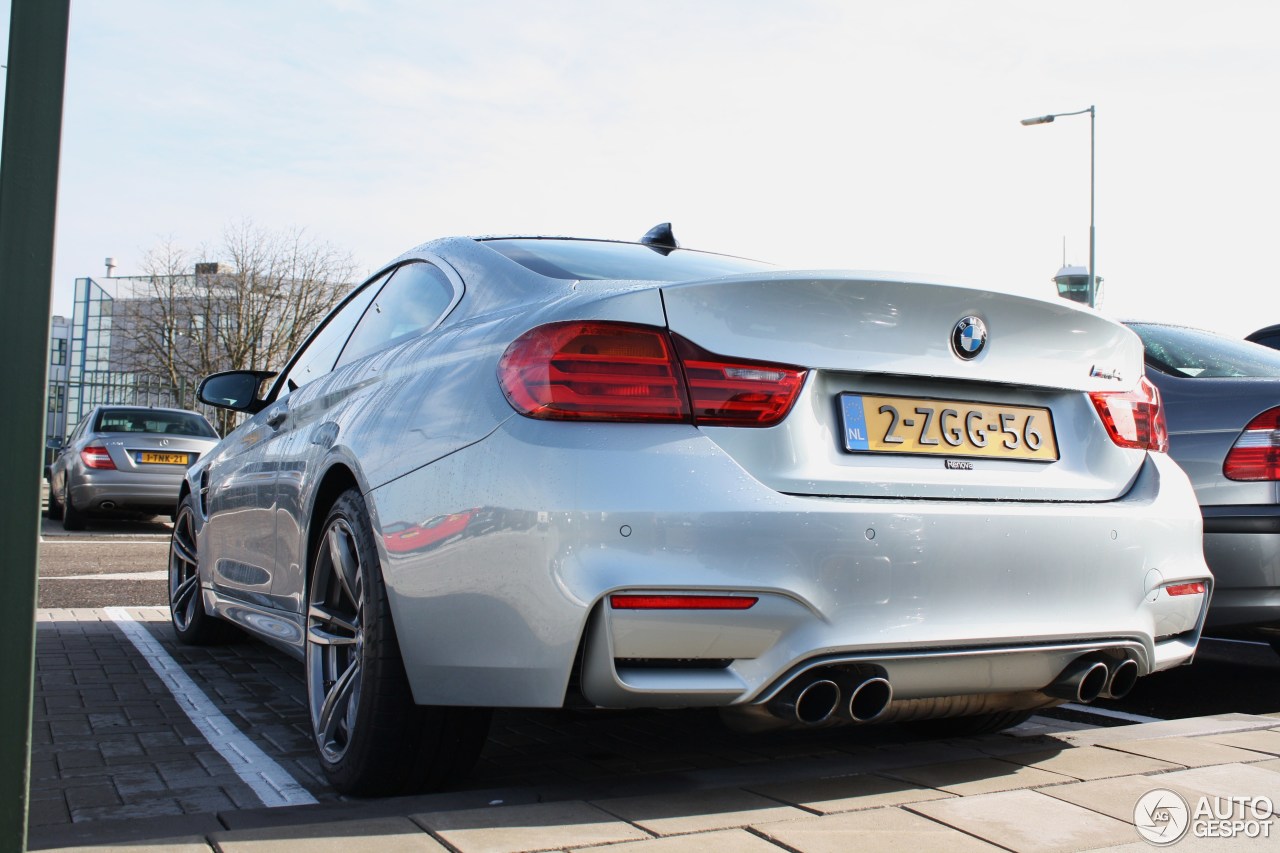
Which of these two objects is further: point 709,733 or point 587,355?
point 709,733

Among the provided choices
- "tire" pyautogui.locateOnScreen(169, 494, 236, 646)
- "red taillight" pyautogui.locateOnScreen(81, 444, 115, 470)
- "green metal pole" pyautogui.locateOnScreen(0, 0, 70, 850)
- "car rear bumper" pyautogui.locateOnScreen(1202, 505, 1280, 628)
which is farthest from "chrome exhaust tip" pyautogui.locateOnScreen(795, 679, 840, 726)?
"red taillight" pyautogui.locateOnScreen(81, 444, 115, 470)

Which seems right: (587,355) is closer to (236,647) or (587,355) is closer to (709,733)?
(709,733)

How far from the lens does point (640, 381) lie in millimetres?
2572

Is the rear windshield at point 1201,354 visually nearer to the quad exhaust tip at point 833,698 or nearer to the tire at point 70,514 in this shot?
the quad exhaust tip at point 833,698

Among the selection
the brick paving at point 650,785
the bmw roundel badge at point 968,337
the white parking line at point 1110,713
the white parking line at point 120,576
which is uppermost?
the bmw roundel badge at point 968,337

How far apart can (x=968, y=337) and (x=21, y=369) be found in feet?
6.34

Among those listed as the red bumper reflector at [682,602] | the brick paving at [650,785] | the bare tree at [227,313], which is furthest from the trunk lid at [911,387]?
the bare tree at [227,313]

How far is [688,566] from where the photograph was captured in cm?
246

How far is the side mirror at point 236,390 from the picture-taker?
493 centimetres

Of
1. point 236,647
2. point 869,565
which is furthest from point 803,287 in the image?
point 236,647

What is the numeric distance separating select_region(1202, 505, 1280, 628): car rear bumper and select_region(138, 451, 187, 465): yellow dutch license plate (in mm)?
12347

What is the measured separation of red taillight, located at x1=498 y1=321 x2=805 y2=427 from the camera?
8.39 ft

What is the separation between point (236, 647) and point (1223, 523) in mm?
4200

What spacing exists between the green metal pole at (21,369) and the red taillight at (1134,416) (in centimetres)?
235
